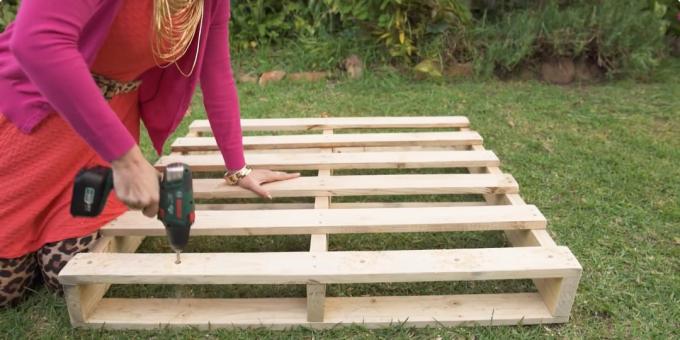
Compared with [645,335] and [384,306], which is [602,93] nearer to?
[645,335]

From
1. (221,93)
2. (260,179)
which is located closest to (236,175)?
(260,179)

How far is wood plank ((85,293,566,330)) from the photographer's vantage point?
5.25 ft

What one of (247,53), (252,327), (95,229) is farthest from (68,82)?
(247,53)

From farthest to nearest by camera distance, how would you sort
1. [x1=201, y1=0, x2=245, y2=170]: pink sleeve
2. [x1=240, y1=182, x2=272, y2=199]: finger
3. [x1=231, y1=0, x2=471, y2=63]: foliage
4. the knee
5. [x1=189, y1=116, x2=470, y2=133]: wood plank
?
[x1=231, y1=0, x2=471, y2=63]: foliage, [x1=189, y1=116, x2=470, y2=133]: wood plank, [x1=240, y1=182, x2=272, y2=199]: finger, [x1=201, y1=0, x2=245, y2=170]: pink sleeve, the knee

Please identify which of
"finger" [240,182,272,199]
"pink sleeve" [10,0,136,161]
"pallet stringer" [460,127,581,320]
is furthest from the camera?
"finger" [240,182,272,199]

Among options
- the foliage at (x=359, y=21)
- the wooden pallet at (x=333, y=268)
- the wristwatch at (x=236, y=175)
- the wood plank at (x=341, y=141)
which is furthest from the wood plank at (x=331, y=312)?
the foliage at (x=359, y=21)

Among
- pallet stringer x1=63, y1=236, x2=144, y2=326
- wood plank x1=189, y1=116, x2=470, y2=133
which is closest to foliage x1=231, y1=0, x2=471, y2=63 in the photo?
wood plank x1=189, y1=116, x2=470, y2=133

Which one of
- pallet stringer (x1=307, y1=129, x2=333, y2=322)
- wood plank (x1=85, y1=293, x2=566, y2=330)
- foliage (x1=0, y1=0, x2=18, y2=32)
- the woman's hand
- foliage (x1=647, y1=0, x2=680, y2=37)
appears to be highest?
foliage (x1=647, y1=0, x2=680, y2=37)

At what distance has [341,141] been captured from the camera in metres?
2.58

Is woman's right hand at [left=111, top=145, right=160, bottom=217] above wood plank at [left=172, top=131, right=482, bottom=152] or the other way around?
above

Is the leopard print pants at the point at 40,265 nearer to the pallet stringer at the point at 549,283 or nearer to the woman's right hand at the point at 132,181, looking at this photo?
the woman's right hand at the point at 132,181

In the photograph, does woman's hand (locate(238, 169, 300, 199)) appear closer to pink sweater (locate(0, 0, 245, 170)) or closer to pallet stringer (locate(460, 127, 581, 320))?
pink sweater (locate(0, 0, 245, 170))

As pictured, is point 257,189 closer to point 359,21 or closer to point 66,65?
point 66,65

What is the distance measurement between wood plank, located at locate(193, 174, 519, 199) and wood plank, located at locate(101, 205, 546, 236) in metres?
0.21
